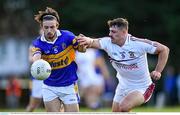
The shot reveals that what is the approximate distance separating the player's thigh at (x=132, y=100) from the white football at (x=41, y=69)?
4.82 ft

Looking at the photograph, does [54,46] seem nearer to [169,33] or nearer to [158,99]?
[158,99]

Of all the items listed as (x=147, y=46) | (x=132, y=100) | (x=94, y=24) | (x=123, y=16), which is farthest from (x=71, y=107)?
(x=94, y=24)

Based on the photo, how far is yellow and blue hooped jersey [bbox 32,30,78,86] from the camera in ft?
44.0

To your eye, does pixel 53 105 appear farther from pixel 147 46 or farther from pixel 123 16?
pixel 123 16

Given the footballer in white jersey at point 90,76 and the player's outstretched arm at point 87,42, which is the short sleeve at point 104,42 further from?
the footballer in white jersey at point 90,76

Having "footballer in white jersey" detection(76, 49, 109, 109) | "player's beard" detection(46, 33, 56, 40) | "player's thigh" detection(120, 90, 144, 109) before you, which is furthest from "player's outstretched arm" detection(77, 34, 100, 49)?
"footballer in white jersey" detection(76, 49, 109, 109)

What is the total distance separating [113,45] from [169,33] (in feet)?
72.1

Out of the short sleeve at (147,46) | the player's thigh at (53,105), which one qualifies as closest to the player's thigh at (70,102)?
the player's thigh at (53,105)

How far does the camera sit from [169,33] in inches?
1390

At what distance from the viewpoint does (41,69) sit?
12727 millimetres

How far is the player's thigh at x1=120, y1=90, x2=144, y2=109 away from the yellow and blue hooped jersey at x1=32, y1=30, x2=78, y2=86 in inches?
37.6

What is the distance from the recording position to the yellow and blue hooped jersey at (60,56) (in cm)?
1341

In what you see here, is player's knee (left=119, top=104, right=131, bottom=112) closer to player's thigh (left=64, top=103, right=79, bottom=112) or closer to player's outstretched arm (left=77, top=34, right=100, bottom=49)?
player's thigh (left=64, top=103, right=79, bottom=112)

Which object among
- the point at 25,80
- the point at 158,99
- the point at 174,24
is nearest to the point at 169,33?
the point at 174,24
